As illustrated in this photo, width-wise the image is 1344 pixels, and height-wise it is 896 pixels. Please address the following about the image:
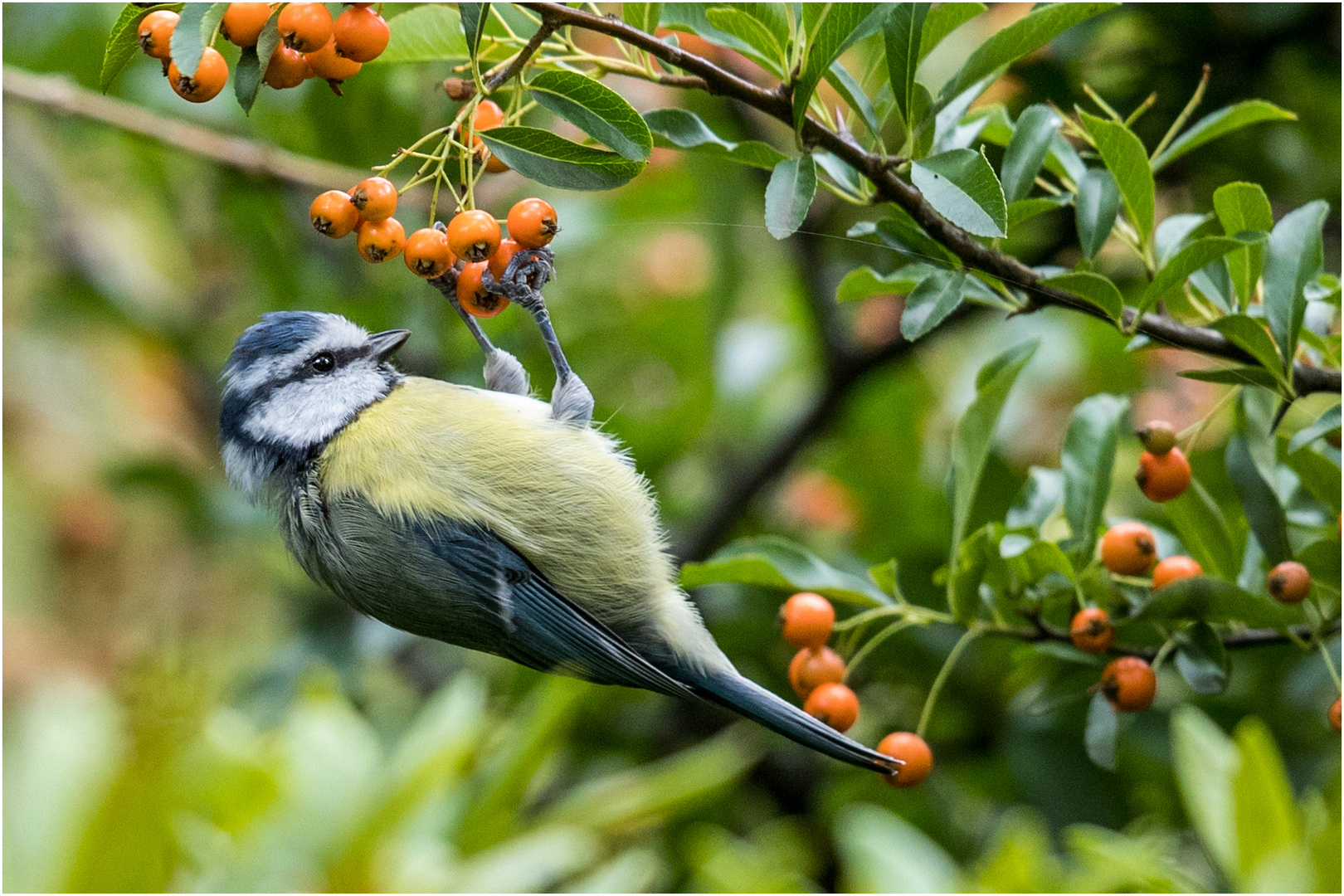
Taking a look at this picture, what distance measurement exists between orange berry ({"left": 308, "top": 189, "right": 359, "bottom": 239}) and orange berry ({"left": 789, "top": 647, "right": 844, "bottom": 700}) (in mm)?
650

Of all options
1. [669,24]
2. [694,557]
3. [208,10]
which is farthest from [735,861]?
[208,10]

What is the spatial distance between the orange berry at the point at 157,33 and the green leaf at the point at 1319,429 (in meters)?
1.13

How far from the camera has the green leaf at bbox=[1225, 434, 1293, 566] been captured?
1354 millimetres

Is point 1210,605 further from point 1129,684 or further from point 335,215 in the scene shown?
point 335,215

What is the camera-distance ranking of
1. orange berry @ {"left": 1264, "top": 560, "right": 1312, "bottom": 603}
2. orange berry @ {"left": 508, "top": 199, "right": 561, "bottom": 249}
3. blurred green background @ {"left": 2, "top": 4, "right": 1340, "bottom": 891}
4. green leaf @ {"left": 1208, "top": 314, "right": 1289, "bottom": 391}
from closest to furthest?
orange berry @ {"left": 508, "top": 199, "right": 561, "bottom": 249} < green leaf @ {"left": 1208, "top": 314, "right": 1289, "bottom": 391} < orange berry @ {"left": 1264, "top": 560, "right": 1312, "bottom": 603} < blurred green background @ {"left": 2, "top": 4, "right": 1340, "bottom": 891}

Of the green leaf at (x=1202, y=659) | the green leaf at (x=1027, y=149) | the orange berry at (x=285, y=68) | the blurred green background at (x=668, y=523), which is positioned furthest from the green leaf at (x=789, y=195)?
the green leaf at (x=1202, y=659)

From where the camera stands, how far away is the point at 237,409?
3.62ft

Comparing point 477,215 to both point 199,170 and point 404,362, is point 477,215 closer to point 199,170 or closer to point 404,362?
point 404,362

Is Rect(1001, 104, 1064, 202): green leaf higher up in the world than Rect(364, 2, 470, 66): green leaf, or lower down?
lower down

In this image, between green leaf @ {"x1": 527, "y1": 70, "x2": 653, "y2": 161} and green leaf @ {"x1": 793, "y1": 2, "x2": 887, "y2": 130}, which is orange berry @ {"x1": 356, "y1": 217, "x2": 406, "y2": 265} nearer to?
green leaf @ {"x1": 527, "y1": 70, "x2": 653, "y2": 161}

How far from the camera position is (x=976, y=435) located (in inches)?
50.7

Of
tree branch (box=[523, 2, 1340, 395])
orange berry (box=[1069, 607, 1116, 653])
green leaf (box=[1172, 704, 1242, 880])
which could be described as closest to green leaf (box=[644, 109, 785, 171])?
tree branch (box=[523, 2, 1340, 395])

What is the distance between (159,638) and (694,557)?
1.47m

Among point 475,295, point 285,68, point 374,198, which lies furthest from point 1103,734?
point 285,68
